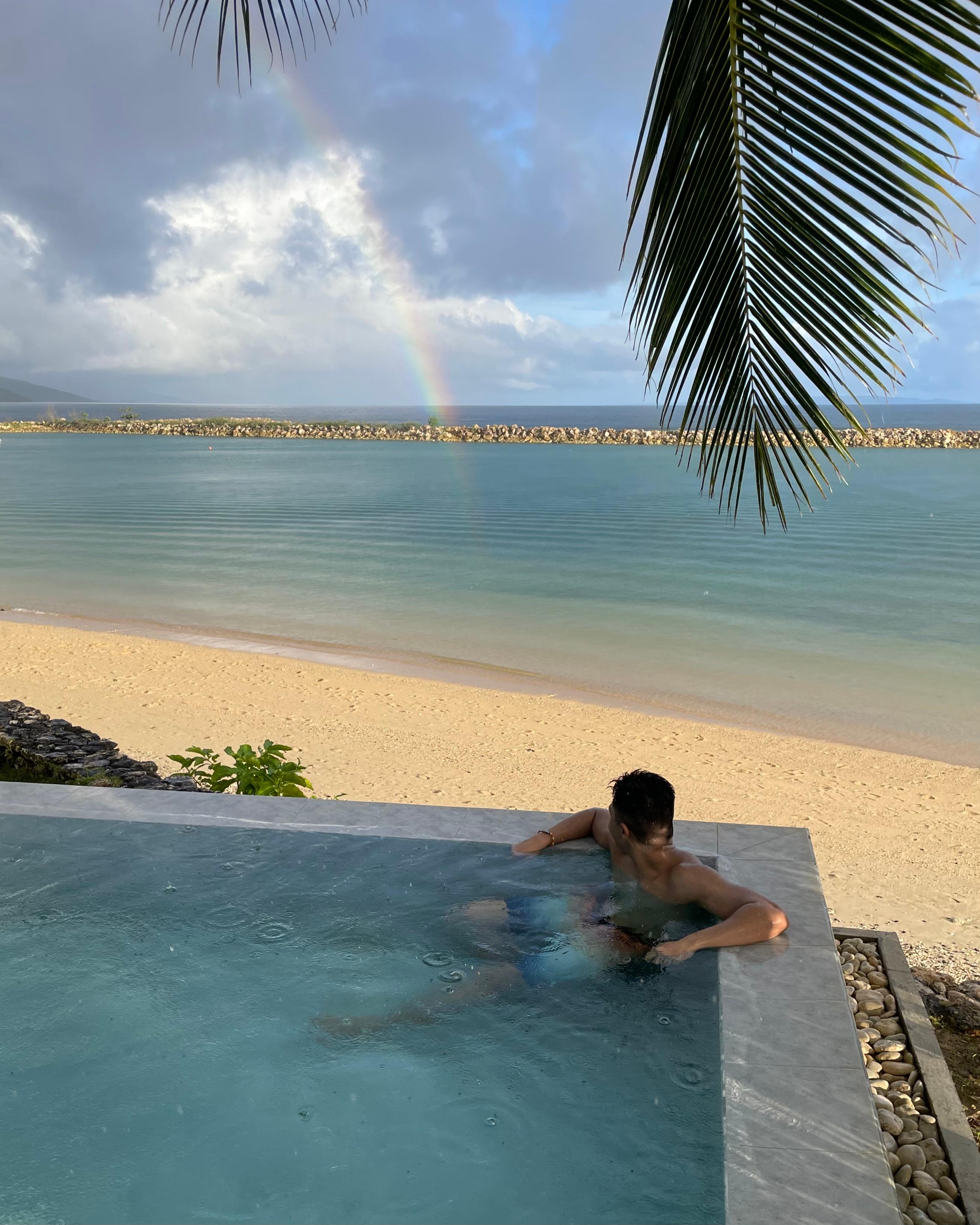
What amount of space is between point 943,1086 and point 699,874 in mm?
990

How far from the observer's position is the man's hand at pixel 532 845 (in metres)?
4.05

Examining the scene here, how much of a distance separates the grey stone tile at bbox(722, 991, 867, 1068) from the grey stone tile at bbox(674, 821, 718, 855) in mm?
1015

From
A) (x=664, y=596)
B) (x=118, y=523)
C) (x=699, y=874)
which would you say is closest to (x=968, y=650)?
(x=664, y=596)

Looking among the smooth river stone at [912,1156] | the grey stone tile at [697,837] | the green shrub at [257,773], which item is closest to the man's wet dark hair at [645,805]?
the grey stone tile at [697,837]

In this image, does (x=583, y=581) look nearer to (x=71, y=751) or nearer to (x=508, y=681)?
(x=508, y=681)

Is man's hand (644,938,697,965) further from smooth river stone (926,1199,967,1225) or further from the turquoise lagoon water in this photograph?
the turquoise lagoon water

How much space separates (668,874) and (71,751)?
4.87 metres

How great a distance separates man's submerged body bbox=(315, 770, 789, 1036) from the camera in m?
3.39

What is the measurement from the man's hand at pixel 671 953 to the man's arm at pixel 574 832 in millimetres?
648

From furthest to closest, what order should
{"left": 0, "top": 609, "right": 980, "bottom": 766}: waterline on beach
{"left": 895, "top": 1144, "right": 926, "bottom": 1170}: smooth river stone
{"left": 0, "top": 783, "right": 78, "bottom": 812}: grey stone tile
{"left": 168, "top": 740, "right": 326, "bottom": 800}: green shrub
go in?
{"left": 0, "top": 609, "right": 980, "bottom": 766}: waterline on beach, {"left": 168, "top": 740, "right": 326, "bottom": 800}: green shrub, {"left": 0, "top": 783, "right": 78, "bottom": 812}: grey stone tile, {"left": 895, "top": 1144, "right": 926, "bottom": 1170}: smooth river stone

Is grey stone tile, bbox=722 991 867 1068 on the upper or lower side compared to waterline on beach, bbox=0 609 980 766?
upper

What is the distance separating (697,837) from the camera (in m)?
4.14

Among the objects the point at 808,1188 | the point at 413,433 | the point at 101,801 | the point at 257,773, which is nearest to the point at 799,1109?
the point at 808,1188

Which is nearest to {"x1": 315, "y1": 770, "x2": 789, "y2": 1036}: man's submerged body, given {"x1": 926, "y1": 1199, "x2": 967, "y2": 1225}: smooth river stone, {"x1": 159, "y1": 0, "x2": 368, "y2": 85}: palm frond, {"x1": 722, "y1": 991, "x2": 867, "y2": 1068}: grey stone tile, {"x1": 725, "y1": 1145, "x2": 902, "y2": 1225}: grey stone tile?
{"x1": 722, "y1": 991, "x2": 867, "y2": 1068}: grey stone tile
